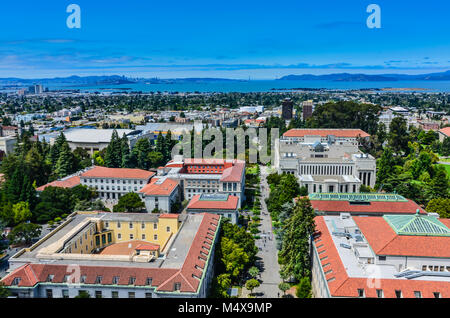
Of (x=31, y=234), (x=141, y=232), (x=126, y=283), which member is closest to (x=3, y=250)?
(x=31, y=234)

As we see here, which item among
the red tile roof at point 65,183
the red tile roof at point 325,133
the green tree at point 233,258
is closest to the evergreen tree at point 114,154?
the red tile roof at point 65,183

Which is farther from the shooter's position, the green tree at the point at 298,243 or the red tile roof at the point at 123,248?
the red tile roof at the point at 123,248

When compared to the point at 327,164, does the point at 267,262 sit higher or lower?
lower

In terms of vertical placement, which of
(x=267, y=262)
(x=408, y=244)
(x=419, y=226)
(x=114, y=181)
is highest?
(x=419, y=226)

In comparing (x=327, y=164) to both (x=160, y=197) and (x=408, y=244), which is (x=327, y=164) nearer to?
(x=160, y=197)

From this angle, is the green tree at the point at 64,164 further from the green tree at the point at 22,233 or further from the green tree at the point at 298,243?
the green tree at the point at 298,243

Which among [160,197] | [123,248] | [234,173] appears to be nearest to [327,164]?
[234,173]
